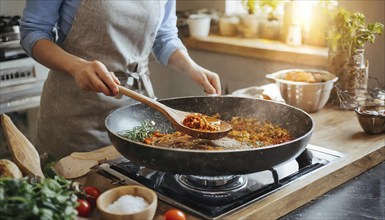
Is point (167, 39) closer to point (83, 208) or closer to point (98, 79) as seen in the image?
point (98, 79)

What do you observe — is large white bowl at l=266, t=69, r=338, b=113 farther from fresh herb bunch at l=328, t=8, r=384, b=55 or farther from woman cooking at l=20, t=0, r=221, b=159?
woman cooking at l=20, t=0, r=221, b=159

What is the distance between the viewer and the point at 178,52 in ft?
6.19

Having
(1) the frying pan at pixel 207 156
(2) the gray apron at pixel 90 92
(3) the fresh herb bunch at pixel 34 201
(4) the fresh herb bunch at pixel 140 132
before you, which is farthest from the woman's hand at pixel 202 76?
(3) the fresh herb bunch at pixel 34 201

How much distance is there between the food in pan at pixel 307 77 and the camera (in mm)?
1824

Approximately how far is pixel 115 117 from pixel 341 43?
96cm

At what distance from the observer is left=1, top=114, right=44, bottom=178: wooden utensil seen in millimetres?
1094

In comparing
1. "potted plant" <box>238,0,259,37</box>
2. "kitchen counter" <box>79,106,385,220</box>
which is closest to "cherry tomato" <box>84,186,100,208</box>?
"kitchen counter" <box>79,106,385,220</box>

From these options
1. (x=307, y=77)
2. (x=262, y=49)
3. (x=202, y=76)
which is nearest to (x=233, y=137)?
(x=202, y=76)

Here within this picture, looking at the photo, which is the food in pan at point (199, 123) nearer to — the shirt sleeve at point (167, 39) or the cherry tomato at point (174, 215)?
the cherry tomato at point (174, 215)

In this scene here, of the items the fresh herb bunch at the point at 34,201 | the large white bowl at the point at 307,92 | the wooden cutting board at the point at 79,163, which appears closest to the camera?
the fresh herb bunch at the point at 34,201

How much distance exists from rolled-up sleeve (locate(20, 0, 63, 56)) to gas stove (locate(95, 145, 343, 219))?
547mm

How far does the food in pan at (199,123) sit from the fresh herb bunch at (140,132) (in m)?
0.12

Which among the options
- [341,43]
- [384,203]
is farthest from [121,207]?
[341,43]

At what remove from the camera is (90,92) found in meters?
1.74
